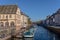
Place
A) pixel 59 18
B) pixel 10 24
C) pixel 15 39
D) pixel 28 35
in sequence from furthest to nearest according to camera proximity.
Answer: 1. pixel 59 18
2. pixel 10 24
3. pixel 28 35
4. pixel 15 39

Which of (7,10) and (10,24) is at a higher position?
(7,10)

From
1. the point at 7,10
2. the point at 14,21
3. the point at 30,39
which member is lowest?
the point at 30,39

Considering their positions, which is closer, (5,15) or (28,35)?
(28,35)

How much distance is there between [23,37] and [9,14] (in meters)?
32.3

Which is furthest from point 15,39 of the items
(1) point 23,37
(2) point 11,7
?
(2) point 11,7

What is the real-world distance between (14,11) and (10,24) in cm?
502

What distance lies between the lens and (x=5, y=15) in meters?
67.8

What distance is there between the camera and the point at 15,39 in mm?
34906

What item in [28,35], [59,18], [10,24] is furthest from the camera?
[59,18]

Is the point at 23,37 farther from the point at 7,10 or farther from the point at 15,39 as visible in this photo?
the point at 7,10

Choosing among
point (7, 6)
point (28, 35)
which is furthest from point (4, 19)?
point (28, 35)

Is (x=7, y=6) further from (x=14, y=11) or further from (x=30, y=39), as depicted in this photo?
(x=30, y=39)

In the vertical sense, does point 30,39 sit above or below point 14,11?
below

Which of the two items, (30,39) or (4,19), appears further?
(4,19)
